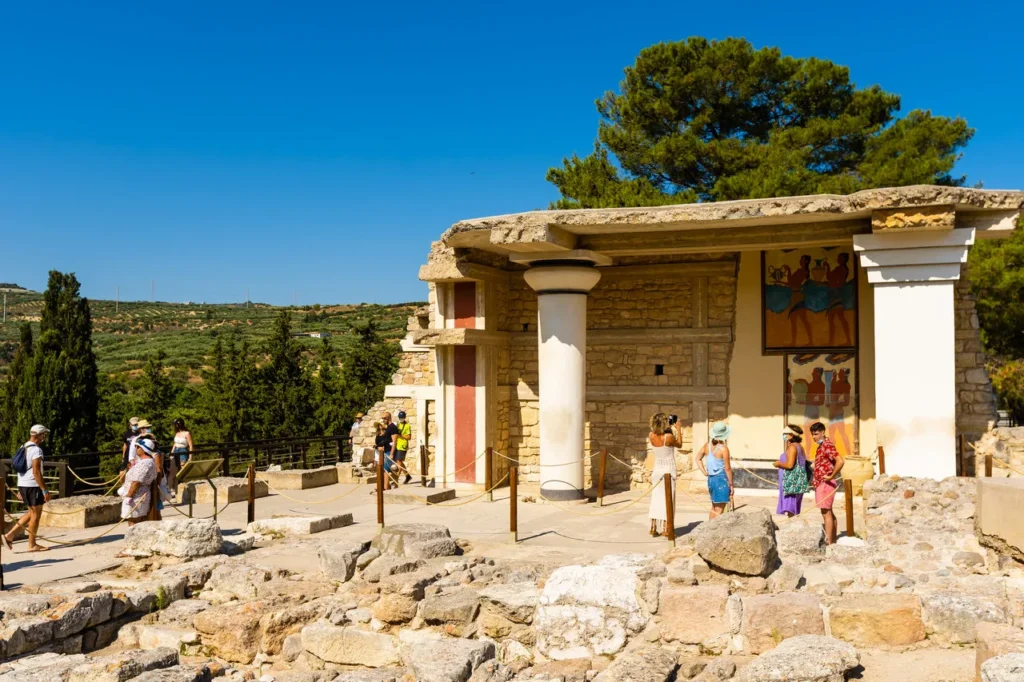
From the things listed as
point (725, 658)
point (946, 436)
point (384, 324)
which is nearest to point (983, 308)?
point (946, 436)

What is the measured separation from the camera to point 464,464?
45.7 feet

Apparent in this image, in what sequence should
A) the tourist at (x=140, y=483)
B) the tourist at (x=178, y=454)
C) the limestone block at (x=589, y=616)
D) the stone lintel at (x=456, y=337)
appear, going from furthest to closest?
the stone lintel at (x=456, y=337)
the tourist at (x=178, y=454)
the tourist at (x=140, y=483)
the limestone block at (x=589, y=616)

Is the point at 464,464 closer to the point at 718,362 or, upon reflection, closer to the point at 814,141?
the point at 718,362

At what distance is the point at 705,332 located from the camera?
1353 centimetres

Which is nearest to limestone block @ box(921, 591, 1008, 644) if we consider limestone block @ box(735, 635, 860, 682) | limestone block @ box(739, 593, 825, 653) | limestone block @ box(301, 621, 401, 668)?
limestone block @ box(739, 593, 825, 653)

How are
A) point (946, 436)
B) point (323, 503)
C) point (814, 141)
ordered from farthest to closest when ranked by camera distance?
point (814, 141) < point (323, 503) < point (946, 436)

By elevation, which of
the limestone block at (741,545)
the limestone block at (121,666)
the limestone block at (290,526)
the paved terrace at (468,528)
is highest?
the limestone block at (741,545)

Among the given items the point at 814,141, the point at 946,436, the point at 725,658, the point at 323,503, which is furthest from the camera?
the point at 814,141

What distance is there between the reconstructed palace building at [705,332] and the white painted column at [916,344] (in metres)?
0.02

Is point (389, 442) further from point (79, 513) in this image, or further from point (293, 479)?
point (79, 513)

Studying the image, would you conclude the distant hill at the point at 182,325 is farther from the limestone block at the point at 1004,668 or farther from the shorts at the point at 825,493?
the limestone block at the point at 1004,668

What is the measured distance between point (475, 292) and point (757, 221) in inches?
179

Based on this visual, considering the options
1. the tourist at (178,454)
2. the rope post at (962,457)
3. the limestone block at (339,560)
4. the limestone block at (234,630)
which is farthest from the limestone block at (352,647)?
the rope post at (962,457)

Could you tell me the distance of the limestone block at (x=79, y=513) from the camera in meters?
10.7
